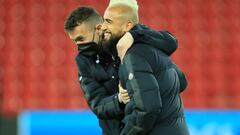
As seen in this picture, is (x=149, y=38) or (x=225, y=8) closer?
(x=149, y=38)

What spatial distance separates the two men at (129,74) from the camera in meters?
1.78

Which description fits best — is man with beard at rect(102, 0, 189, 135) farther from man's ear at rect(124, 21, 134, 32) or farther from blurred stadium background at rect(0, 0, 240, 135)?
blurred stadium background at rect(0, 0, 240, 135)

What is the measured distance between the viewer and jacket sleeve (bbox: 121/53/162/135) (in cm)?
176

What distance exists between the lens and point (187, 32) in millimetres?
5824

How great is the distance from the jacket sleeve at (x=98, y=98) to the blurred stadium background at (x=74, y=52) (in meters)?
3.26

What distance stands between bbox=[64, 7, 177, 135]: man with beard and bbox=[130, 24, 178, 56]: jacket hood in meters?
0.01

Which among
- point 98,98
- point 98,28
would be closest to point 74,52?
point 98,28

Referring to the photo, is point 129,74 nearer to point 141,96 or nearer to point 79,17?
point 141,96

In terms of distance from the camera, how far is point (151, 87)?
1.77 meters

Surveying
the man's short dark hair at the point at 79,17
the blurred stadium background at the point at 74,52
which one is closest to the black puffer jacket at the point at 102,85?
the man's short dark hair at the point at 79,17

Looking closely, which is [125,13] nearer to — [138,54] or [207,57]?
[138,54]

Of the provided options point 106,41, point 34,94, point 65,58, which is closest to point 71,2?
point 65,58

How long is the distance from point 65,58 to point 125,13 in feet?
12.5

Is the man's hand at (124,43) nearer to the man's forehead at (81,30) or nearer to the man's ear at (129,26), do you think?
the man's ear at (129,26)
